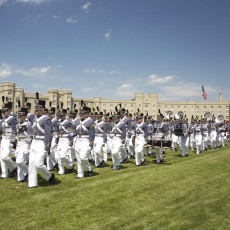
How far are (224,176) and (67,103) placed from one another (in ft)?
382

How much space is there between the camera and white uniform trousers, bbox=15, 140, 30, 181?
397 inches

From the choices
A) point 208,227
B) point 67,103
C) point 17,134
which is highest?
point 67,103

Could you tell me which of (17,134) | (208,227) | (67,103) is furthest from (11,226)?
(67,103)

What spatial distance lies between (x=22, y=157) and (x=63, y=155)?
2.36 metres

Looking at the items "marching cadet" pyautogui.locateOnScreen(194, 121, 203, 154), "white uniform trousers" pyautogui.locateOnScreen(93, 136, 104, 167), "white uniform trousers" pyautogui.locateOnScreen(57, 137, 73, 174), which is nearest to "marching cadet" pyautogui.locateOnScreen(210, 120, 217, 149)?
"marching cadet" pyautogui.locateOnScreen(194, 121, 203, 154)

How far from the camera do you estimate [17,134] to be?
34.7 feet

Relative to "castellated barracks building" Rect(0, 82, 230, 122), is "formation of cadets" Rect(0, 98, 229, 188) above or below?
below

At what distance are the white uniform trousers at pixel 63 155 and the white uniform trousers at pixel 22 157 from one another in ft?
6.40

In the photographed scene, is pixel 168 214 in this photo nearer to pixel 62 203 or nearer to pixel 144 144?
pixel 62 203

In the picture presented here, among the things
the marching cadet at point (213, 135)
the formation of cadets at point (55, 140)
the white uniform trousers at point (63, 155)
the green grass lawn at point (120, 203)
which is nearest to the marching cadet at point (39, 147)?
the formation of cadets at point (55, 140)

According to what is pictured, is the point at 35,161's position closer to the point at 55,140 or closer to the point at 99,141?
the point at 55,140

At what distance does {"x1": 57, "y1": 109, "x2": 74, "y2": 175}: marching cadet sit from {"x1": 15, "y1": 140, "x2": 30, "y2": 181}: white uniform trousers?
6.43 feet

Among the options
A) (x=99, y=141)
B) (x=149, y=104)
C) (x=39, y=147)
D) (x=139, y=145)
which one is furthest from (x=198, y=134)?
(x=149, y=104)

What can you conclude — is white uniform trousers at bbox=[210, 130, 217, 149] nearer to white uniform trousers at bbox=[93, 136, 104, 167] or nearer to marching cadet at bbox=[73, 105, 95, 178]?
white uniform trousers at bbox=[93, 136, 104, 167]
